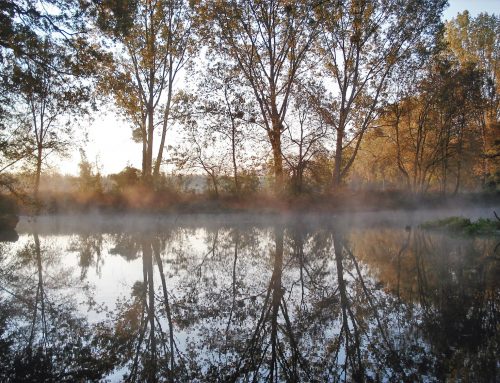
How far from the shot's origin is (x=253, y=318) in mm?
4332

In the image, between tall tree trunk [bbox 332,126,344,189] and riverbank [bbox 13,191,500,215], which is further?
tall tree trunk [bbox 332,126,344,189]

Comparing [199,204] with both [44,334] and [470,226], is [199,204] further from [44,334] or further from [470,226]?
[44,334]

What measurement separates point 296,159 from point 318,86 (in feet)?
15.6

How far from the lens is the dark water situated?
3.10 m

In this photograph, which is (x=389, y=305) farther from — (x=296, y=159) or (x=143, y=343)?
(x=296, y=159)

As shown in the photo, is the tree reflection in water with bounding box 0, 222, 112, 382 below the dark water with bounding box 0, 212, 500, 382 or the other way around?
below

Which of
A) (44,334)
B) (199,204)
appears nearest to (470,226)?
(44,334)

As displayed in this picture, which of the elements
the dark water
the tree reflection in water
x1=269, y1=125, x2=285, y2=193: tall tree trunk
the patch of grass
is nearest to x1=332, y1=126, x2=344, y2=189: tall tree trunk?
x1=269, y1=125, x2=285, y2=193: tall tree trunk

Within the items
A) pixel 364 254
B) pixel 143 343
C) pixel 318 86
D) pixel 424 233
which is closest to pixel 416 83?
pixel 318 86

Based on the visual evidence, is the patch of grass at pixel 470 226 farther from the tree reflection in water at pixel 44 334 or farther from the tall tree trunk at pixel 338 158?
the tree reflection in water at pixel 44 334

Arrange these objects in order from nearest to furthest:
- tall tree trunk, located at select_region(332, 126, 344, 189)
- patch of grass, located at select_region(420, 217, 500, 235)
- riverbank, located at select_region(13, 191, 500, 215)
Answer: patch of grass, located at select_region(420, 217, 500, 235)
riverbank, located at select_region(13, 191, 500, 215)
tall tree trunk, located at select_region(332, 126, 344, 189)

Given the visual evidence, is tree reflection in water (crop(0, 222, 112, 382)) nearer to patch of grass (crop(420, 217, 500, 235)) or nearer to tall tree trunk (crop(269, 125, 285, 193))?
patch of grass (crop(420, 217, 500, 235))

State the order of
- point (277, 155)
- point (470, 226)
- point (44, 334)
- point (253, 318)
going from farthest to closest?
point (277, 155) < point (470, 226) < point (253, 318) < point (44, 334)

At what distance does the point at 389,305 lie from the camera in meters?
4.71
